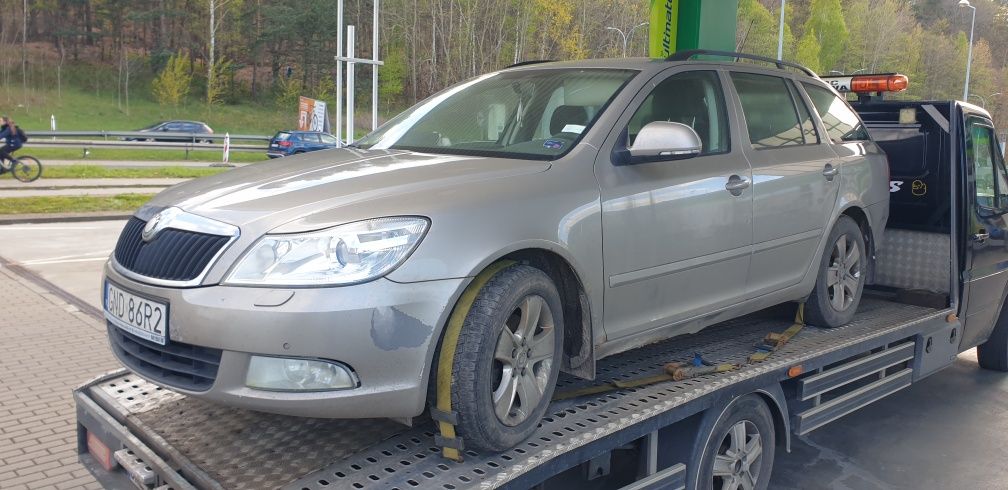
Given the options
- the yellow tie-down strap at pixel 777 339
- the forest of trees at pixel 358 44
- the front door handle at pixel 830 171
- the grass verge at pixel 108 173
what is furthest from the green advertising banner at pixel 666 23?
the forest of trees at pixel 358 44

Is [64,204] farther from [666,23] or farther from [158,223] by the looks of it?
[158,223]

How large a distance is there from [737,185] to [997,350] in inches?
170

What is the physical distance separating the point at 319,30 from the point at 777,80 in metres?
61.1

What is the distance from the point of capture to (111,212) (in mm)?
14711

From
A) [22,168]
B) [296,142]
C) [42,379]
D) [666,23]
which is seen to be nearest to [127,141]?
[296,142]

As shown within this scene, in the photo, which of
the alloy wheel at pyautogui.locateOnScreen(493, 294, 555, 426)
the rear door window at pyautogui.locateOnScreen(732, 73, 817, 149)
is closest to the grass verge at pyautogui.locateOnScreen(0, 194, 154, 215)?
the rear door window at pyautogui.locateOnScreen(732, 73, 817, 149)

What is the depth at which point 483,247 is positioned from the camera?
2.79 m

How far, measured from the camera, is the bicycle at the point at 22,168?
62.4ft

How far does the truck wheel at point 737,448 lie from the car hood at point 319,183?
4.65 ft

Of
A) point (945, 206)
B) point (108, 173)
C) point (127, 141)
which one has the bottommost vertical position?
point (108, 173)

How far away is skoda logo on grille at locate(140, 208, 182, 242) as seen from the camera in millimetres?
2881

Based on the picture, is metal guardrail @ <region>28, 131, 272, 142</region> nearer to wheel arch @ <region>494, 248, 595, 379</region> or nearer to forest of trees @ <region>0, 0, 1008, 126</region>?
forest of trees @ <region>0, 0, 1008, 126</region>

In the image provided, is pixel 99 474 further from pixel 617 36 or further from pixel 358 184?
pixel 617 36

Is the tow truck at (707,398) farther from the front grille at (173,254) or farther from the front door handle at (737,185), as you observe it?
the front door handle at (737,185)
